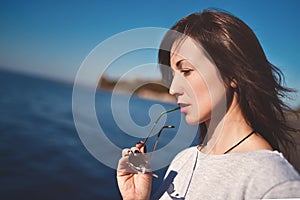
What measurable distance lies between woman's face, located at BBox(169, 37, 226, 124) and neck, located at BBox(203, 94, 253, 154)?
0.03 m

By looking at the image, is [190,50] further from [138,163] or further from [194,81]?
[138,163]

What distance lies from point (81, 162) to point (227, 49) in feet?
3.56

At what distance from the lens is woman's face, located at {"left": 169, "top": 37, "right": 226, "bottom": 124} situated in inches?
21.5

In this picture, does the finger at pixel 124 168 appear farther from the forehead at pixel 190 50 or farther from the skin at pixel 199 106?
the forehead at pixel 190 50

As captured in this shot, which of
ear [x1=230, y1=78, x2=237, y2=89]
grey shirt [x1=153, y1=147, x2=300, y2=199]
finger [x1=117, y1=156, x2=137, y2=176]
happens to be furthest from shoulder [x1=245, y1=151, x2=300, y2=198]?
finger [x1=117, y1=156, x2=137, y2=176]

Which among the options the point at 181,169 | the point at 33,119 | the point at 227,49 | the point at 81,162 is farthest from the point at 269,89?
the point at 33,119

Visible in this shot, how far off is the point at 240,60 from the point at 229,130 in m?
0.14

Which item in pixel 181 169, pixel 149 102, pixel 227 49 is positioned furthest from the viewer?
pixel 149 102

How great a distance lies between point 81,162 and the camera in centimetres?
139

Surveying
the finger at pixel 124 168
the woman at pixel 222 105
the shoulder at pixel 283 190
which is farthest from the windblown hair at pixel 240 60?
the finger at pixel 124 168

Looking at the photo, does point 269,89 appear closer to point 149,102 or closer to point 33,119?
point 149,102

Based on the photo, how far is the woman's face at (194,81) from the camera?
54 centimetres

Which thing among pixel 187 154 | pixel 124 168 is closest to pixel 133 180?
pixel 124 168

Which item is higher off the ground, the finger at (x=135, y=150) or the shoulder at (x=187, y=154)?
the finger at (x=135, y=150)
